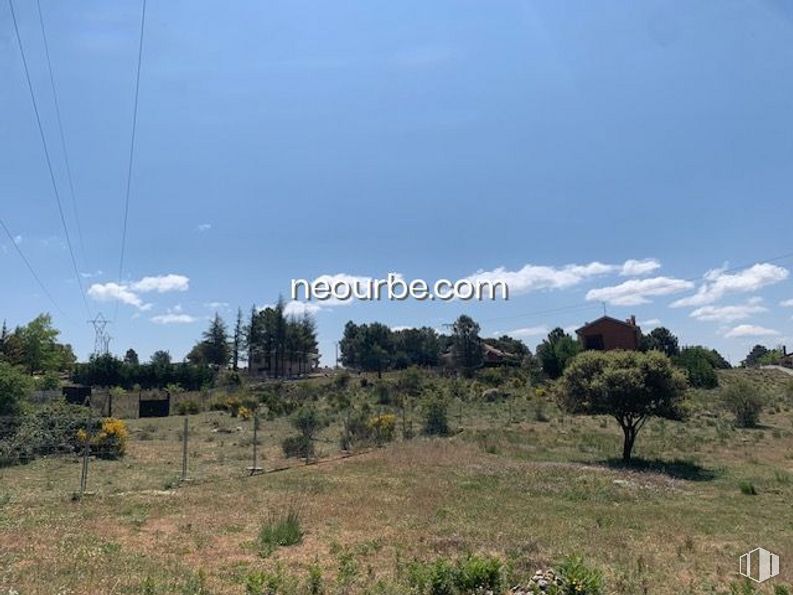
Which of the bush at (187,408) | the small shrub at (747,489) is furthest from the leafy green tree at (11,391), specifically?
the small shrub at (747,489)

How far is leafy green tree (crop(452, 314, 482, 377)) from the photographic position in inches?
3469

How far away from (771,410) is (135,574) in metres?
44.3

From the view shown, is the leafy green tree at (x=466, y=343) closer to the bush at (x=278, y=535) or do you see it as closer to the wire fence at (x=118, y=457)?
the wire fence at (x=118, y=457)

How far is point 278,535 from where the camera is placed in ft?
30.3

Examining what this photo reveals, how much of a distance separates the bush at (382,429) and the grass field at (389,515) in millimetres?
1264

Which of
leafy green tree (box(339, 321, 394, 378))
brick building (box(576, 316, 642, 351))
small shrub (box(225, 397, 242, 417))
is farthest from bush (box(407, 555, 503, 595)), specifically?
leafy green tree (box(339, 321, 394, 378))

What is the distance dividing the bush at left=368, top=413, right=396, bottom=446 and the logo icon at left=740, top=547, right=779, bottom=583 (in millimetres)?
15334

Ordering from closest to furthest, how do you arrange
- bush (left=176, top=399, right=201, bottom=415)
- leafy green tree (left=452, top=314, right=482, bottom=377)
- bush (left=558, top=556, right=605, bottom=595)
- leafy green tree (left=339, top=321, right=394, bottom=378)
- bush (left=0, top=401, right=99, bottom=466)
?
bush (left=558, top=556, right=605, bottom=595) < bush (left=0, top=401, right=99, bottom=466) < bush (left=176, top=399, right=201, bottom=415) < leafy green tree (left=452, top=314, right=482, bottom=377) < leafy green tree (left=339, top=321, right=394, bottom=378)

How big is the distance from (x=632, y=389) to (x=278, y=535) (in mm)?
14842

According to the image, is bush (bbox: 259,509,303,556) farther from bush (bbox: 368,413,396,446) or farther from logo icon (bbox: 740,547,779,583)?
bush (bbox: 368,413,396,446)

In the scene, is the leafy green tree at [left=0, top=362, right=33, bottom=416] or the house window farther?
the house window

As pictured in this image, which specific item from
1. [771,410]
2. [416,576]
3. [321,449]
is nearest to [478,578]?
[416,576]

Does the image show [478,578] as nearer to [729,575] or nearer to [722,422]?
[729,575]

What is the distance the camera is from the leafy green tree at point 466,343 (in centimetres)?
8812
